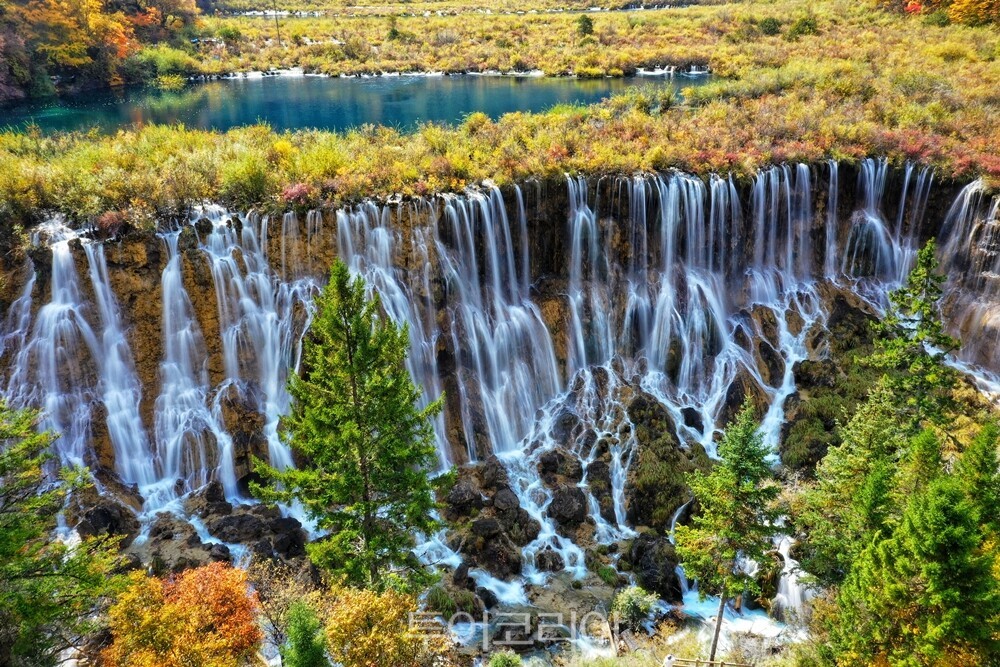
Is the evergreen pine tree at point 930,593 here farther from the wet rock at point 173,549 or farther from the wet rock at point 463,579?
the wet rock at point 173,549

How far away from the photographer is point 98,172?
27234 millimetres

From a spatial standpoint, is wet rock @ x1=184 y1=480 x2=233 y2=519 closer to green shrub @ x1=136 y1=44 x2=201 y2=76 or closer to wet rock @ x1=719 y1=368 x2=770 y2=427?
wet rock @ x1=719 y1=368 x2=770 y2=427

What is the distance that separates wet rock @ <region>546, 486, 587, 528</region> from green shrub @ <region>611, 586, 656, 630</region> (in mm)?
4018

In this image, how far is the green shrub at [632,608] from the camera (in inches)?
805

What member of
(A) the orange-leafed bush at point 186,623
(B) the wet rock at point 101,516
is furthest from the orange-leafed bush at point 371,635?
(B) the wet rock at point 101,516

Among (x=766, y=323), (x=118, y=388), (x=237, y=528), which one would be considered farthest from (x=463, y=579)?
(x=766, y=323)

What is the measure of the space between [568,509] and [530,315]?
9.89 metres

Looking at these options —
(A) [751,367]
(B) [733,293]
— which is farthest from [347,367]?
(B) [733,293]

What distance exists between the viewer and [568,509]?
24.5 meters

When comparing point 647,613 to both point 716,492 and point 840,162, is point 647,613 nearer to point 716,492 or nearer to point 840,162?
point 716,492

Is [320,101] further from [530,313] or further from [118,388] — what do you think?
[118,388]

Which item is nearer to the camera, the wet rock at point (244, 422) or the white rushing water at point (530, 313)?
the white rushing water at point (530, 313)

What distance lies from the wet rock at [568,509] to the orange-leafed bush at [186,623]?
11.2 meters

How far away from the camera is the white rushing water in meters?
24.2
